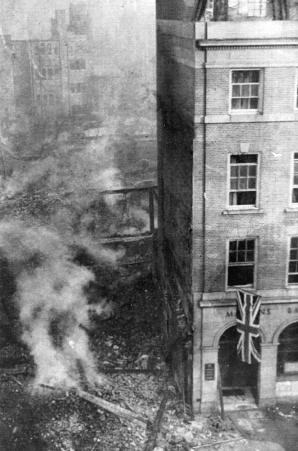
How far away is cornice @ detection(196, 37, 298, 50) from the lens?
18781 millimetres

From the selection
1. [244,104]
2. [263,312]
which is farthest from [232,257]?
[244,104]

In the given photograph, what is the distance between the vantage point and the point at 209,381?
882 inches

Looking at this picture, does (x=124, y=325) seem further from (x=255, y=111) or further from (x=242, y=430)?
(x=255, y=111)

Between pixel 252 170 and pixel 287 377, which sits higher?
pixel 252 170

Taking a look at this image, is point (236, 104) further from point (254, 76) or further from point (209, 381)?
point (209, 381)

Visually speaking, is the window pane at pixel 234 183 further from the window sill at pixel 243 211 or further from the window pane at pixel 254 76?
the window pane at pixel 254 76

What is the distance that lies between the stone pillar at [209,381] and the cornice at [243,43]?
11.7 meters

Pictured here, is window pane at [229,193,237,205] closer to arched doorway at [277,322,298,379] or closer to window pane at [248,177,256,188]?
window pane at [248,177,256,188]

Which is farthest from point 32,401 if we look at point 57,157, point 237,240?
point 57,157

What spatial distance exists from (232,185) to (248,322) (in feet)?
17.3

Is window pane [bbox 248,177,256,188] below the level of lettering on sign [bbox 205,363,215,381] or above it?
above

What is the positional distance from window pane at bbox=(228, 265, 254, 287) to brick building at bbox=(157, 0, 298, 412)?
40 millimetres

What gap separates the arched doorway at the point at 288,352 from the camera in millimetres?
23219

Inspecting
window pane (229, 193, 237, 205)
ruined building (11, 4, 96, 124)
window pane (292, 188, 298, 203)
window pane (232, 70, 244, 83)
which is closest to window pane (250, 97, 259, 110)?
window pane (232, 70, 244, 83)
